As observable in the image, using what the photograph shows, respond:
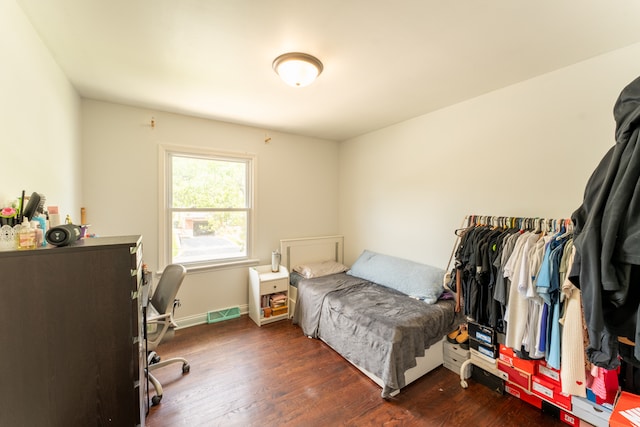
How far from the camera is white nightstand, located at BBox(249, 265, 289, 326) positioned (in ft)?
10.4

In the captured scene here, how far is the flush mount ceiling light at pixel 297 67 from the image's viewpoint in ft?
5.87

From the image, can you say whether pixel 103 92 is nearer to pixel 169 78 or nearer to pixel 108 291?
pixel 169 78

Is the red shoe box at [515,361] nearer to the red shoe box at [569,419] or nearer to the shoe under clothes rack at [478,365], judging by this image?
the shoe under clothes rack at [478,365]

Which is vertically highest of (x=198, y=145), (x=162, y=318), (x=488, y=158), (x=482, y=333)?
(x=198, y=145)

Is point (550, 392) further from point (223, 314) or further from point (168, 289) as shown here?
point (223, 314)

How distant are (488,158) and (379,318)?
72.9 inches

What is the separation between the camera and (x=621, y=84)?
1746 mm

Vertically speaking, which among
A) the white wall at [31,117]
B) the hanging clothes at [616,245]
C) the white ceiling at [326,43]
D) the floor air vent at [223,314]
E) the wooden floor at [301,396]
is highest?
the white ceiling at [326,43]

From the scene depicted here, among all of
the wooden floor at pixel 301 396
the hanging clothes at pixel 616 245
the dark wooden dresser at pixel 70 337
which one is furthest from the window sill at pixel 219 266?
the hanging clothes at pixel 616 245

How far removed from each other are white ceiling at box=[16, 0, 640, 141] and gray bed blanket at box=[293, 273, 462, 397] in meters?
2.07

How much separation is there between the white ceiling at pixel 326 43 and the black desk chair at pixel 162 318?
1.69 meters

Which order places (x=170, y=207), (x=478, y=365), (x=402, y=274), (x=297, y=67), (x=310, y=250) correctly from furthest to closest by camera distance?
(x=310, y=250)
(x=170, y=207)
(x=402, y=274)
(x=478, y=365)
(x=297, y=67)

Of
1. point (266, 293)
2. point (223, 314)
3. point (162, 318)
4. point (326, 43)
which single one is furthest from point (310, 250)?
point (326, 43)

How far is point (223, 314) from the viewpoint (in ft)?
10.9
